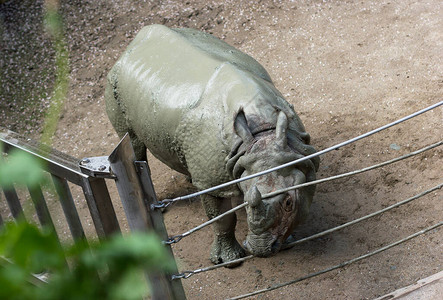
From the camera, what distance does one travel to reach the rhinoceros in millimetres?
3355

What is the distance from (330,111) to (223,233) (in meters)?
1.97

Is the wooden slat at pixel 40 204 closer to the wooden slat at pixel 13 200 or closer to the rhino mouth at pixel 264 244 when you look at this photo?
the wooden slat at pixel 13 200

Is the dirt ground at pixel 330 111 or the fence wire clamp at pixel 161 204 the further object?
the dirt ground at pixel 330 111

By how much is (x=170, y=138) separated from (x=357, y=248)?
5.04 ft

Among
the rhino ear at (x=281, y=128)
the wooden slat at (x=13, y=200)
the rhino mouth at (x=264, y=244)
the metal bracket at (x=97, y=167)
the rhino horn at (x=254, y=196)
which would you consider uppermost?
the metal bracket at (x=97, y=167)

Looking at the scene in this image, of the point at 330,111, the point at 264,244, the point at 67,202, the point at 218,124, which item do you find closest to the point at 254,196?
the point at 264,244

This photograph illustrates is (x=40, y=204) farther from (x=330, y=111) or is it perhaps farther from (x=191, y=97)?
(x=330, y=111)

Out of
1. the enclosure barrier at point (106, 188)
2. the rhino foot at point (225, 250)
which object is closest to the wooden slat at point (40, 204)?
the enclosure barrier at point (106, 188)

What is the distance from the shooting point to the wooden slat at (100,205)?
242 cm

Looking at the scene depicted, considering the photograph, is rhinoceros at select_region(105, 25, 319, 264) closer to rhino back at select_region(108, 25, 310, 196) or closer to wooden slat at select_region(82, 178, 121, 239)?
rhino back at select_region(108, 25, 310, 196)

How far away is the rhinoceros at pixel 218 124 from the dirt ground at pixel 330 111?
56 centimetres

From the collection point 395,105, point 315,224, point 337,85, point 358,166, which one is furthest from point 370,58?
point 315,224

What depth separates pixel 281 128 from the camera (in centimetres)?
333

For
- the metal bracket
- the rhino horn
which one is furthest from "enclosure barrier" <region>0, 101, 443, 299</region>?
the rhino horn
